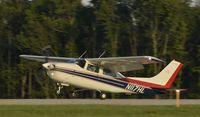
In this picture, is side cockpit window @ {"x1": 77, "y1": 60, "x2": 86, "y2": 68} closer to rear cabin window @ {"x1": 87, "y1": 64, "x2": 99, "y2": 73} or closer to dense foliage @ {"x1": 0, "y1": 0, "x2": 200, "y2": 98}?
rear cabin window @ {"x1": 87, "y1": 64, "x2": 99, "y2": 73}

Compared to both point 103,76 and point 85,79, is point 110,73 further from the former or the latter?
point 85,79

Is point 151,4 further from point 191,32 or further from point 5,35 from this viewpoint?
point 5,35

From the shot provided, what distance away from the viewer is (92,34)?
53500 millimetres

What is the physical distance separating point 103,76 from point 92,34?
1910 centimetres

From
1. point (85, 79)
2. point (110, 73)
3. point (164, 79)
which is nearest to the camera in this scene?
point (85, 79)

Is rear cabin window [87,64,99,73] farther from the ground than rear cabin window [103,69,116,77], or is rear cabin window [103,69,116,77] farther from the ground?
rear cabin window [87,64,99,73]

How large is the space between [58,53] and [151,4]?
8.93m

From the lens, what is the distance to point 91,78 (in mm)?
34500

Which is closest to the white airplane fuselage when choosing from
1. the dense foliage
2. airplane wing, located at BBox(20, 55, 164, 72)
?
airplane wing, located at BBox(20, 55, 164, 72)

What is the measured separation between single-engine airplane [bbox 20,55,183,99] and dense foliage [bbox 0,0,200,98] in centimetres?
1254

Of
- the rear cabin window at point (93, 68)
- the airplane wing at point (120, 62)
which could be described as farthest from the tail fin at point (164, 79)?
the rear cabin window at point (93, 68)

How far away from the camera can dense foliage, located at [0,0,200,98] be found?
161 feet

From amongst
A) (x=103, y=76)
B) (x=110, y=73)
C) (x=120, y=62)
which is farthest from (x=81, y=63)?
(x=120, y=62)
